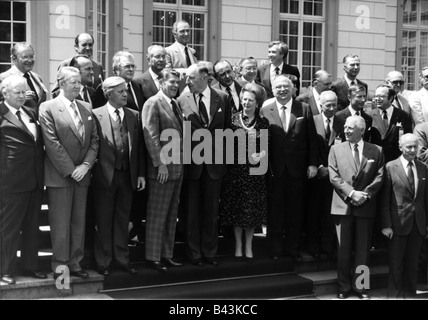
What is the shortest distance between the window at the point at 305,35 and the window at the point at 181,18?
1722mm

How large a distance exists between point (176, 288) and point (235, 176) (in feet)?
4.24

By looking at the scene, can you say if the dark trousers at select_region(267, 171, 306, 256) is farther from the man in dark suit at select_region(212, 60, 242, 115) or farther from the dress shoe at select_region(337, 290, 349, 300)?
the man in dark suit at select_region(212, 60, 242, 115)

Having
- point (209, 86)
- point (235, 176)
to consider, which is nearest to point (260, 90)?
point (209, 86)

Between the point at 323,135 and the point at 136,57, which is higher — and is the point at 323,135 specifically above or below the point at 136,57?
below

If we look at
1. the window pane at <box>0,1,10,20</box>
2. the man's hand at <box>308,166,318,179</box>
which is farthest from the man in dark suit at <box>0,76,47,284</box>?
the window pane at <box>0,1,10,20</box>

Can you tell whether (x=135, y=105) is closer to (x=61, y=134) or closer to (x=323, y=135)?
(x=61, y=134)

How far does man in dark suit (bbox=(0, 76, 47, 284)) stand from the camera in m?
5.42

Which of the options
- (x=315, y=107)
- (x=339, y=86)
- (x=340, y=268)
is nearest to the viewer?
(x=340, y=268)

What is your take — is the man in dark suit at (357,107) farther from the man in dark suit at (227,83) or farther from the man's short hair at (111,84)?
the man's short hair at (111,84)

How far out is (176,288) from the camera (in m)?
5.98

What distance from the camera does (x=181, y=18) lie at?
35.6 ft

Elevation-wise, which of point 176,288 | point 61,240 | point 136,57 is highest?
point 136,57

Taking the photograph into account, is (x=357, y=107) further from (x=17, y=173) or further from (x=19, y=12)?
(x=19, y=12)

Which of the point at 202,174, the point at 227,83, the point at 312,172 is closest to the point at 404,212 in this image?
the point at 312,172
